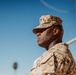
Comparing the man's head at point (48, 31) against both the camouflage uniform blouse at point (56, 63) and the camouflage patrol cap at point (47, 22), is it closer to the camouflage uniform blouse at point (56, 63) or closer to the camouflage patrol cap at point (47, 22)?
the camouflage patrol cap at point (47, 22)

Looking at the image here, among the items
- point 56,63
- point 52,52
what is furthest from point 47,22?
point 56,63

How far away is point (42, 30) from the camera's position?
457 centimetres

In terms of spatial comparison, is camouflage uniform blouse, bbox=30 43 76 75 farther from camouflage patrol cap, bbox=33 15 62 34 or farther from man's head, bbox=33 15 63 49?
camouflage patrol cap, bbox=33 15 62 34

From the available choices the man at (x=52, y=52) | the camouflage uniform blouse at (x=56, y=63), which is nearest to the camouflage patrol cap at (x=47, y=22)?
the man at (x=52, y=52)

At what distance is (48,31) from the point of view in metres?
4.53

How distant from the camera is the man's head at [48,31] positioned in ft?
14.9

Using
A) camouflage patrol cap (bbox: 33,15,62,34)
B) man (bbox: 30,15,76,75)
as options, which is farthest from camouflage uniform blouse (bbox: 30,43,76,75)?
camouflage patrol cap (bbox: 33,15,62,34)

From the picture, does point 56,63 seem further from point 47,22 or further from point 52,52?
point 47,22

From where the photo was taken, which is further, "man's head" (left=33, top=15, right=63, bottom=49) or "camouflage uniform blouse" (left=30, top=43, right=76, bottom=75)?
"man's head" (left=33, top=15, right=63, bottom=49)

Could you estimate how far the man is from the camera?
13.4ft

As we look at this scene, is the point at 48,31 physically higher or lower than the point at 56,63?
higher

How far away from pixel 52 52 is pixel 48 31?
43 centimetres

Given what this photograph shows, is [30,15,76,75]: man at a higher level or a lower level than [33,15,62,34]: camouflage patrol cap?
lower

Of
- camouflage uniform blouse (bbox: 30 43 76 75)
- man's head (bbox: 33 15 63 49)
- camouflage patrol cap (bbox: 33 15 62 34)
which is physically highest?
camouflage patrol cap (bbox: 33 15 62 34)
